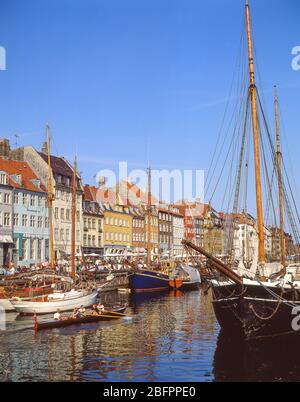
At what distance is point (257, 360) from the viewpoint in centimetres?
2612

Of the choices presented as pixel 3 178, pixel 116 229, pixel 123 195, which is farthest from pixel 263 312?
pixel 123 195

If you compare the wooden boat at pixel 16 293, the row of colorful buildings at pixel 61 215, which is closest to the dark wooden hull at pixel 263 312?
the wooden boat at pixel 16 293

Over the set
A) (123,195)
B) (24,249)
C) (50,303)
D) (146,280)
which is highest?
(123,195)

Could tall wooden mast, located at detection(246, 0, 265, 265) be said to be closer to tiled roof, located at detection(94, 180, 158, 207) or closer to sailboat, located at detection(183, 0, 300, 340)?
sailboat, located at detection(183, 0, 300, 340)

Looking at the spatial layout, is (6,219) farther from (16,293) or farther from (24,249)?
(16,293)

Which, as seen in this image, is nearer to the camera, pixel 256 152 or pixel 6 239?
pixel 256 152

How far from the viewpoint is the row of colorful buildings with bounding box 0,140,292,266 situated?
2968 inches

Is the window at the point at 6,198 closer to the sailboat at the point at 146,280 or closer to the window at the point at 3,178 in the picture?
the window at the point at 3,178

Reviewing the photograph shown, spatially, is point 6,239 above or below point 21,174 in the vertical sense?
below

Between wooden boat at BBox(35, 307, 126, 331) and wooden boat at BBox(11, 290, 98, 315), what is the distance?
16.4 ft

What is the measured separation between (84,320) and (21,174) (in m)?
46.1

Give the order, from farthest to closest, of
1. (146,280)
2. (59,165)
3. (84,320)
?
(59,165) → (146,280) → (84,320)
